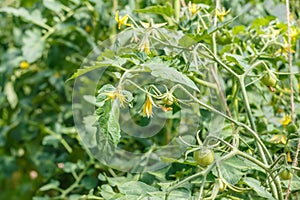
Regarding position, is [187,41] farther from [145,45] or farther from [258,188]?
[258,188]

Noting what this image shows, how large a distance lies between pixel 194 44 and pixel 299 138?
0.73ft

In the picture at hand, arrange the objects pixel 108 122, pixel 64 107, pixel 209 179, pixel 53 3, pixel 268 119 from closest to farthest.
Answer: pixel 108 122 → pixel 209 179 → pixel 268 119 → pixel 53 3 → pixel 64 107

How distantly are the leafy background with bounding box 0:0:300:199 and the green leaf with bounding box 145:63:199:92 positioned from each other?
0.36m

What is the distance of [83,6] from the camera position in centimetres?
171

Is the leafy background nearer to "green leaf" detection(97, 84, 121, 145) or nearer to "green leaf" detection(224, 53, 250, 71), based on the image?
"green leaf" detection(224, 53, 250, 71)

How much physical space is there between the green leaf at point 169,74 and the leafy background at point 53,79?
1.19ft

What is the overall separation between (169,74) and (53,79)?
1.04 meters

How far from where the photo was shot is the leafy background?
152cm

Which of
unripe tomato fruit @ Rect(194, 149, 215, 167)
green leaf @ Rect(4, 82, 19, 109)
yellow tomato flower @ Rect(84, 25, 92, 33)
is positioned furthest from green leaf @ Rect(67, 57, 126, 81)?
green leaf @ Rect(4, 82, 19, 109)

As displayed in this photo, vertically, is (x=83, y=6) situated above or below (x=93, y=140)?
above

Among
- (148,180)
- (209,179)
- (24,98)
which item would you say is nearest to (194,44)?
(209,179)

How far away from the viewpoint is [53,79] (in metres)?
1.83

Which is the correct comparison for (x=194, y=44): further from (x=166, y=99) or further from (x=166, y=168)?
(x=166, y=168)

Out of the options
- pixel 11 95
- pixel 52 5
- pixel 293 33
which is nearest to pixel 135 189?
pixel 293 33
